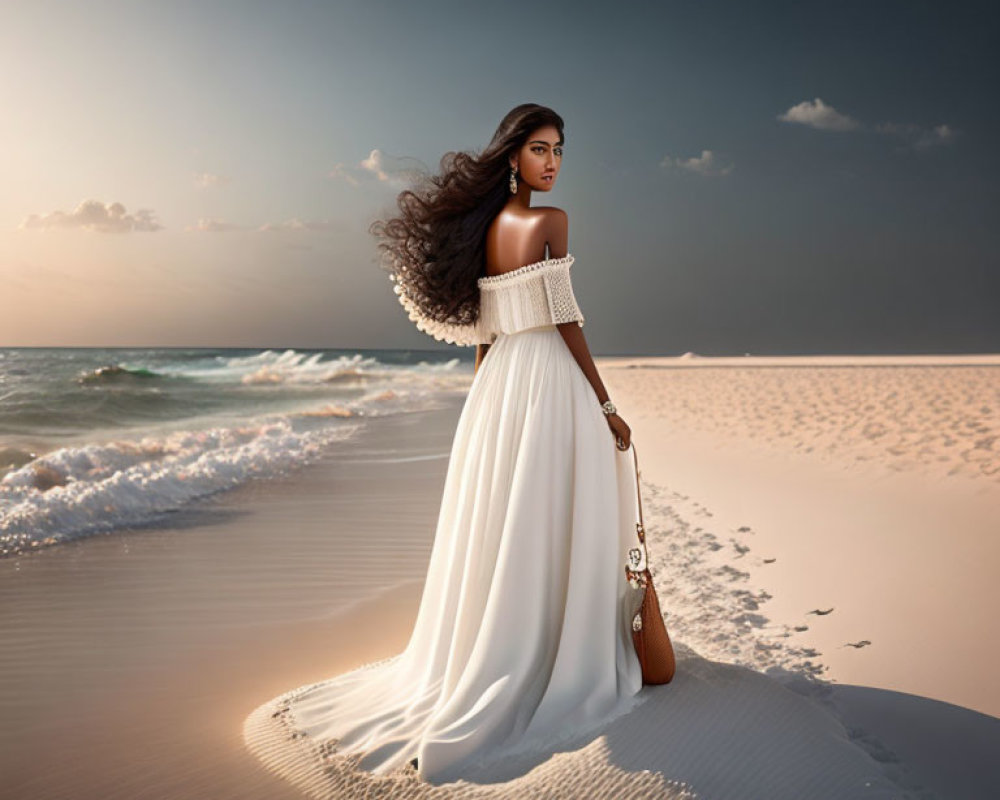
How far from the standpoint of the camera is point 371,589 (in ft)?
15.6

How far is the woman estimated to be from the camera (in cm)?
245

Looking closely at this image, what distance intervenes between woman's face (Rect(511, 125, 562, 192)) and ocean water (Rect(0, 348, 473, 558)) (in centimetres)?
482

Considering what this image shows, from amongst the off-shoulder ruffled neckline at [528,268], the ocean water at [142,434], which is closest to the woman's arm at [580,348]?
the off-shoulder ruffled neckline at [528,268]

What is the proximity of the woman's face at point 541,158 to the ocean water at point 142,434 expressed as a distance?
15.8ft

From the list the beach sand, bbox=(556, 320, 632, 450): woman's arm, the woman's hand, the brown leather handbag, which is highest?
bbox=(556, 320, 632, 450): woman's arm

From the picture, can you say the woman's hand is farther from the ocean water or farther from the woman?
the ocean water

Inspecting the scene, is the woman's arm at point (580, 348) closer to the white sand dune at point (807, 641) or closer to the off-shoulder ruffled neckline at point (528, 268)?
the off-shoulder ruffled neckline at point (528, 268)

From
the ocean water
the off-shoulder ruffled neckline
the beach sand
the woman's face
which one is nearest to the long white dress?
the off-shoulder ruffled neckline

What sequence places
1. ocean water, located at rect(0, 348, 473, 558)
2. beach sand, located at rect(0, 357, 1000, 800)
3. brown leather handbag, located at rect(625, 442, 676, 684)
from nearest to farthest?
beach sand, located at rect(0, 357, 1000, 800) → brown leather handbag, located at rect(625, 442, 676, 684) → ocean water, located at rect(0, 348, 473, 558)

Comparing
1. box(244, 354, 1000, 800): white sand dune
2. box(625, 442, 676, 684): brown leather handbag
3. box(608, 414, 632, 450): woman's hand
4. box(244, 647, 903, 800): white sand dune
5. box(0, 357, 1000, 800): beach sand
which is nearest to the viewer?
box(244, 647, 903, 800): white sand dune

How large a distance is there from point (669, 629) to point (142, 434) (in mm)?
12947

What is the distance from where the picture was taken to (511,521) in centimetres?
254

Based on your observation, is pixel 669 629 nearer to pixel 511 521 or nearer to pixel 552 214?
pixel 511 521

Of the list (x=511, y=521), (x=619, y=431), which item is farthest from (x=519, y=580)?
(x=619, y=431)
